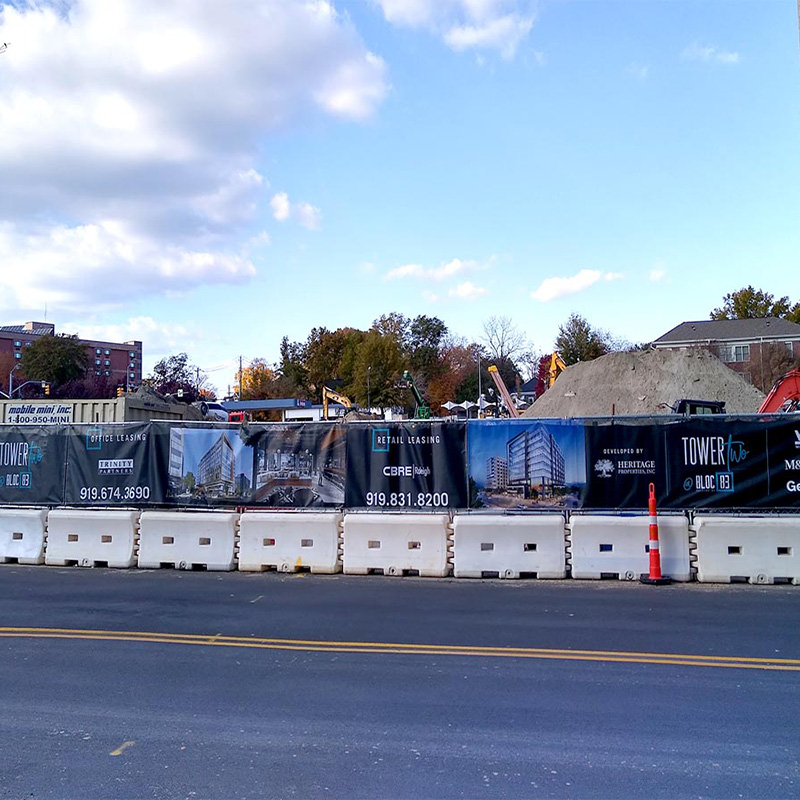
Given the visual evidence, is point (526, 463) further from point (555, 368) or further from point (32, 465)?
point (555, 368)

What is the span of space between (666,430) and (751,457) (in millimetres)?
1310

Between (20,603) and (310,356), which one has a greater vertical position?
(310,356)

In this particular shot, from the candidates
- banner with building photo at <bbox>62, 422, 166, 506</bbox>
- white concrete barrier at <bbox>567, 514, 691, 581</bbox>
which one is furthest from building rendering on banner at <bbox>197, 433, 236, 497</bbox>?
white concrete barrier at <bbox>567, 514, 691, 581</bbox>

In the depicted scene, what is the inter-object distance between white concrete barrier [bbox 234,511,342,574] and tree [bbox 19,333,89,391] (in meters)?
71.2

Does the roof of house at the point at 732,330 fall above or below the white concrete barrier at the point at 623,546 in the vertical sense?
above

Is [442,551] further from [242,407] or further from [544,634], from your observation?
[242,407]

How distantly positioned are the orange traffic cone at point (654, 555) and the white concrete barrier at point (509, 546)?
1.22 m

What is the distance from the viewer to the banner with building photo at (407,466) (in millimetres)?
12727

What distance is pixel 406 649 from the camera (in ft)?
25.1

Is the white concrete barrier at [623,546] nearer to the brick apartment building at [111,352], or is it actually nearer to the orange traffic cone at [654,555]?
the orange traffic cone at [654,555]

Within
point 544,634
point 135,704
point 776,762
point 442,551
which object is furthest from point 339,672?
point 442,551

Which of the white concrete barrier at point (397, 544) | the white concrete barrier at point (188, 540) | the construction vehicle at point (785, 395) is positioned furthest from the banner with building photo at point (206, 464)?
the construction vehicle at point (785, 395)

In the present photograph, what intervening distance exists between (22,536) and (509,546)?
8.36 meters

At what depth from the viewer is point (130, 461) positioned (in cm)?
1395
